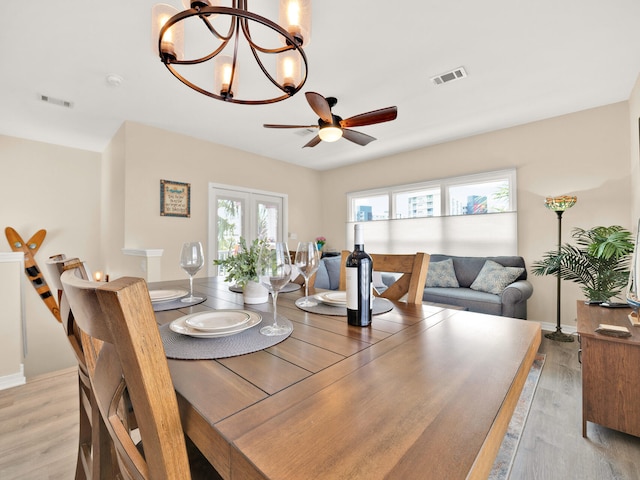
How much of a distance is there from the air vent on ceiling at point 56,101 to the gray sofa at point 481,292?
4.54 m

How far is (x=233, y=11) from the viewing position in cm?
111

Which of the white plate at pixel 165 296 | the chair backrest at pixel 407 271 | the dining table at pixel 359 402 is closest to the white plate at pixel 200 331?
the dining table at pixel 359 402

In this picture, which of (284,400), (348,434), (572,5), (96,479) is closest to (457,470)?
(348,434)

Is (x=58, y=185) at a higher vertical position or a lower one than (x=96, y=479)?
higher

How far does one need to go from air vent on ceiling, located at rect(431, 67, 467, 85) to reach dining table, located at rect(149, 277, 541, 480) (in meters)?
2.53

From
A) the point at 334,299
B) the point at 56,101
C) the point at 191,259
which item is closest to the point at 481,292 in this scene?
the point at 334,299

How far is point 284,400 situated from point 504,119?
4268 millimetres

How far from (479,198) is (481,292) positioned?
4.67 ft

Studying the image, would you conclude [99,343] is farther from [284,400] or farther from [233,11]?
[233,11]

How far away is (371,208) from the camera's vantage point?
17.7 ft

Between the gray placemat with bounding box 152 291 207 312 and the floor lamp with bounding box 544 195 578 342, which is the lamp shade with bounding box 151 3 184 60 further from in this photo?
the floor lamp with bounding box 544 195 578 342

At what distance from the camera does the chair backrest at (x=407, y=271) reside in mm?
1244

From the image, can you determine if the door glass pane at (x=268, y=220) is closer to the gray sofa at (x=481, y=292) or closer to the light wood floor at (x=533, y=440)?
the gray sofa at (x=481, y=292)

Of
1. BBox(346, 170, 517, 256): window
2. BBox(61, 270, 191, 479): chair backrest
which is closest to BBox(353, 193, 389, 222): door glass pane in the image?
BBox(346, 170, 517, 256): window
